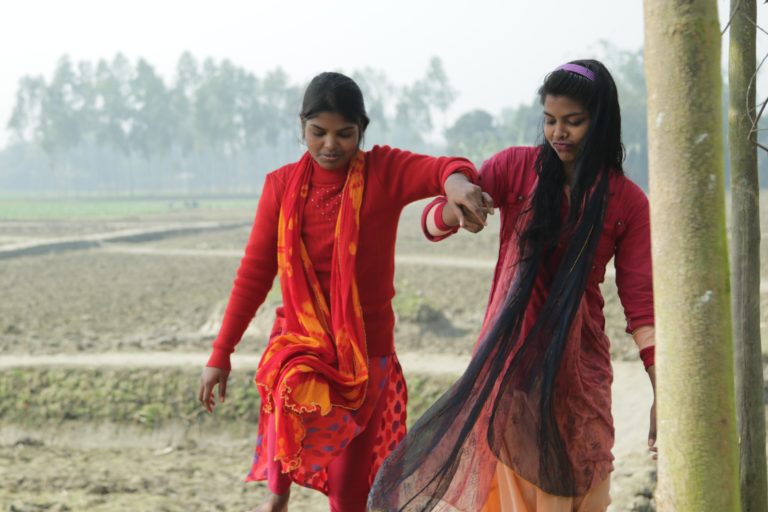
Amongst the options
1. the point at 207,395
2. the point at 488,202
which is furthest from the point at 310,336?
the point at 488,202

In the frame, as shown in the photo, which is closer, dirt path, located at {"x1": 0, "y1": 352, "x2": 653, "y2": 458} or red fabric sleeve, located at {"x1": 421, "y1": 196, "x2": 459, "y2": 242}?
red fabric sleeve, located at {"x1": 421, "y1": 196, "x2": 459, "y2": 242}

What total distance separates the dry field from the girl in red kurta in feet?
6.29

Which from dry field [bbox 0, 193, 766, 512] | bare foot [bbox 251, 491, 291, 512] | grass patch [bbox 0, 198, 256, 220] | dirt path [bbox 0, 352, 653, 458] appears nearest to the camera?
bare foot [bbox 251, 491, 291, 512]

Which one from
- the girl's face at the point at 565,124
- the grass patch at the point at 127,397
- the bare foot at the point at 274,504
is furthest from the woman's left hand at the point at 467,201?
the grass patch at the point at 127,397

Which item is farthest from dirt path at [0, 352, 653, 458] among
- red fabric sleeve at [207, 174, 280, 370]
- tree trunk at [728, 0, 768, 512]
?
red fabric sleeve at [207, 174, 280, 370]

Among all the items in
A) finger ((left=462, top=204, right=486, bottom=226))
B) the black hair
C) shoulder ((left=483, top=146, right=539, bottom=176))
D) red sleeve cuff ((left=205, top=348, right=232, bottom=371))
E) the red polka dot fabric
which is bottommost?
the red polka dot fabric

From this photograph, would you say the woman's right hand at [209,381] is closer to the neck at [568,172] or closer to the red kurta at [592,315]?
the red kurta at [592,315]

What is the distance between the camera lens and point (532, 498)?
2857 mm

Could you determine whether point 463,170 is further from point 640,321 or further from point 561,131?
point 640,321

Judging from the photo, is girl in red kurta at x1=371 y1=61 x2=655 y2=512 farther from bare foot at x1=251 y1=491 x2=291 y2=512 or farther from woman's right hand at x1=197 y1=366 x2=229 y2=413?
woman's right hand at x1=197 y1=366 x2=229 y2=413

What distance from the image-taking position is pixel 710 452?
80.0 inches

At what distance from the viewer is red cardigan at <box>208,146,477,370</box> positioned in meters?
3.13

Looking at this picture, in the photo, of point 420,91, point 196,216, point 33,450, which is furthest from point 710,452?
point 420,91

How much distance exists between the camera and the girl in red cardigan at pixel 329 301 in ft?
9.88
